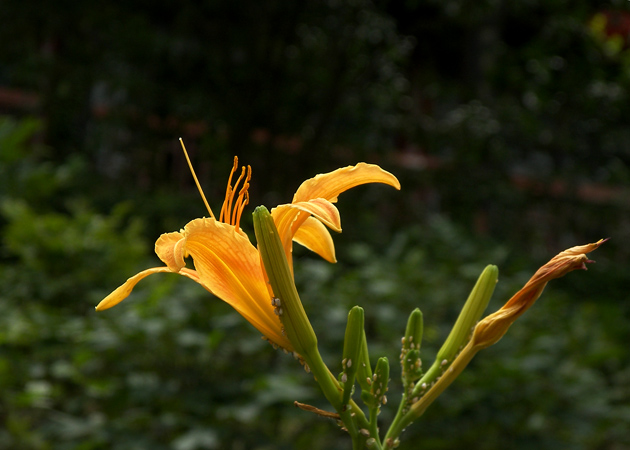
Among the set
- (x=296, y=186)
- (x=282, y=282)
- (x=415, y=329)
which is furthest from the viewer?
(x=296, y=186)

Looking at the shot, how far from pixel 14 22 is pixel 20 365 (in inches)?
168

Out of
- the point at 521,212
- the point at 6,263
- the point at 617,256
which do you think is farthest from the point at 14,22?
the point at 617,256

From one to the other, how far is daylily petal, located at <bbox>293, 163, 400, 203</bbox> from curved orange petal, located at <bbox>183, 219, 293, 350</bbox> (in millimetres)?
84

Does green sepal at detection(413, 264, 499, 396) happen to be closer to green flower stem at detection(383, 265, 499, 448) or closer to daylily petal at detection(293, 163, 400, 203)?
green flower stem at detection(383, 265, 499, 448)

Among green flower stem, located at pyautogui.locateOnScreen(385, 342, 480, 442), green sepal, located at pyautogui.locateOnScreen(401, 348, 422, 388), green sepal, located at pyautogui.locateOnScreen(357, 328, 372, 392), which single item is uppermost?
green sepal, located at pyautogui.locateOnScreen(357, 328, 372, 392)

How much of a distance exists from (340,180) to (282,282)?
5.3 inches

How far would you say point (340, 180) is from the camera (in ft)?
2.24

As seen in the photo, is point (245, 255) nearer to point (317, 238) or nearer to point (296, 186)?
point (317, 238)

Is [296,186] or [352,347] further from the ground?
[296,186]

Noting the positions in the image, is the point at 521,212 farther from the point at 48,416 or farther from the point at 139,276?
the point at 139,276

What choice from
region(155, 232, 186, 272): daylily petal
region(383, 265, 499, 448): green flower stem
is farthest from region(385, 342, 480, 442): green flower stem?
region(155, 232, 186, 272): daylily petal

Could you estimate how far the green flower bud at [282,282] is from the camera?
0.60 metres

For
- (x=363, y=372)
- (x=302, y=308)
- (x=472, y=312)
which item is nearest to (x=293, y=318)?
(x=302, y=308)

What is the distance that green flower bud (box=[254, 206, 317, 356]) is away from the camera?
0.60 m
